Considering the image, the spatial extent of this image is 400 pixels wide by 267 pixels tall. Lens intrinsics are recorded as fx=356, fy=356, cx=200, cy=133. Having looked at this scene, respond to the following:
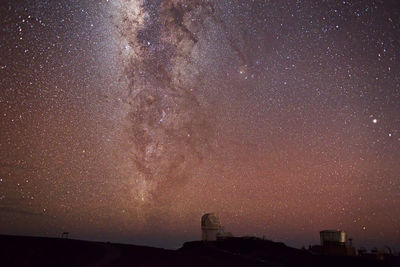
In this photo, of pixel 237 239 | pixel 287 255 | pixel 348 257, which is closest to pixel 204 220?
pixel 237 239

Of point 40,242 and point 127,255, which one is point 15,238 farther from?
point 127,255

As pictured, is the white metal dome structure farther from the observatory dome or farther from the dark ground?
the dark ground

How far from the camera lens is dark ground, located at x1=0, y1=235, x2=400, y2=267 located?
20625 millimetres

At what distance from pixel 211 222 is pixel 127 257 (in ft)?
59.0

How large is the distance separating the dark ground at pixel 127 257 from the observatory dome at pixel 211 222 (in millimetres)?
9907

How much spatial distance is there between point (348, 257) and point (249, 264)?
9.08m

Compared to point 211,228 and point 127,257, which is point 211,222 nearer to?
point 211,228

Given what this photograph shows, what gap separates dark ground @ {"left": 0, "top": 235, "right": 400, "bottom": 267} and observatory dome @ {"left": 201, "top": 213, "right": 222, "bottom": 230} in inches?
390

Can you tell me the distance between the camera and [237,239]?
1377 inches

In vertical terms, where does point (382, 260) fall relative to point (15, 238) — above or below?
below

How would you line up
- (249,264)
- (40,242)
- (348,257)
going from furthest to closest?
(348,257)
(40,242)
(249,264)

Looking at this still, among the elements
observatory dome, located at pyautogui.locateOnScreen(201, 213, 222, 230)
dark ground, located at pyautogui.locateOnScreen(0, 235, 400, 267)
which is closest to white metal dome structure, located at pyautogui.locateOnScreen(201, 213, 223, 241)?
observatory dome, located at pyautogui.locateOnScreen(201, 213, 222, 230)

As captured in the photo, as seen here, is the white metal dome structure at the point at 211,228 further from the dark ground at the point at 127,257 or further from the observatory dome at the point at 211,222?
the dark ground at the point at 127,257

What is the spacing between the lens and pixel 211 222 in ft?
127
